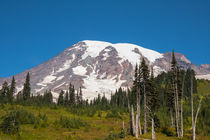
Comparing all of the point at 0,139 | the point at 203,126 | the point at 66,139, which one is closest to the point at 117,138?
the point at 66,139

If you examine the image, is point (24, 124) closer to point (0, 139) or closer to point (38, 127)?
point (38, 127)

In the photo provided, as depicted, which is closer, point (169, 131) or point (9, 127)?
point (9, 127)

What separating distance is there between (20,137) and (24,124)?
13077 millimetres

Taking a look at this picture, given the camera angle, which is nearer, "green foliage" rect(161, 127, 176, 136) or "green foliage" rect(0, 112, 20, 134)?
"green foliage" rect(0, 112, 20, 134)

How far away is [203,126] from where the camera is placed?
52875 mm

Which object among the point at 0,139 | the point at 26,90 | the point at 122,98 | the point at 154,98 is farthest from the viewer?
the point at 122,98

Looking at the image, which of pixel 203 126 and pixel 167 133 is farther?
pixel 203 126

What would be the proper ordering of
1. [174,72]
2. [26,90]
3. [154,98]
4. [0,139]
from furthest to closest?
[26,90] < [154,98] < [174,72] < [0,139]

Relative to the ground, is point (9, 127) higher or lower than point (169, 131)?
higher

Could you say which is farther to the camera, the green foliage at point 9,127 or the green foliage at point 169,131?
the green foliage at point 169,131

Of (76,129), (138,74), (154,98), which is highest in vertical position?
(138,74)

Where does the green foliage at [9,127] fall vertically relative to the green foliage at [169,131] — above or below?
above

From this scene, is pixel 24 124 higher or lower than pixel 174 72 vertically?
lower

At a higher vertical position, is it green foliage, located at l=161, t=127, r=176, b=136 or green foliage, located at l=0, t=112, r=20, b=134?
green foliage, located at l=0, t=112, r=20, b=134
